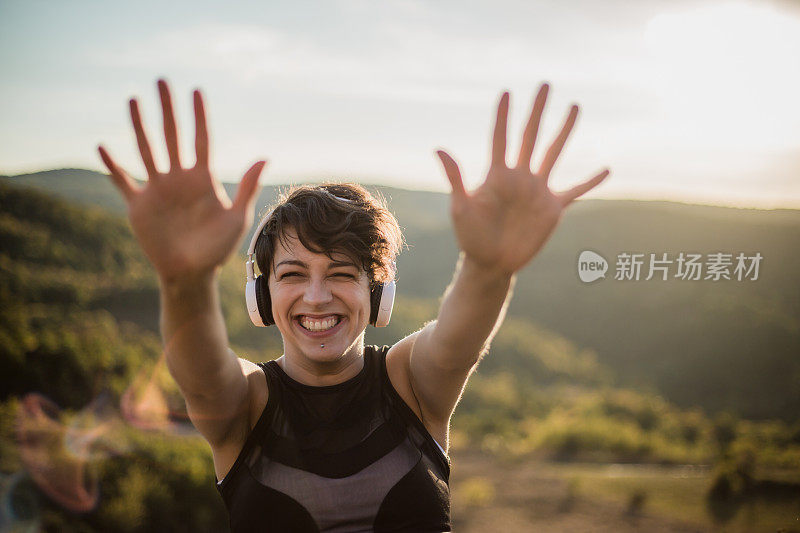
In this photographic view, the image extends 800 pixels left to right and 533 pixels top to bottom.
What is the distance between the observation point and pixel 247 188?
1.50 m

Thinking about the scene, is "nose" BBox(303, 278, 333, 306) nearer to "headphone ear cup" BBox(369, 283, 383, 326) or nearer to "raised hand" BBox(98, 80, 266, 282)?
"headphone ear cup" BBox(369, 283, 383, 326)

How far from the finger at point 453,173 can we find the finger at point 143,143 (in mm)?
717

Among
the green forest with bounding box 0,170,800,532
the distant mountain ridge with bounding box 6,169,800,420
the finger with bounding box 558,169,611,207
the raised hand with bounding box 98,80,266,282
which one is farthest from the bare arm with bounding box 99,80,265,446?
the distant mountain ridge with bounding box 6,169,800,420

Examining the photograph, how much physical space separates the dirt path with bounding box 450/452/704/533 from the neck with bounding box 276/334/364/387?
304 inches

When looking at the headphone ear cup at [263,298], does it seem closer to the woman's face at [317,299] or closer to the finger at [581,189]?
the woman's face at [317,299]

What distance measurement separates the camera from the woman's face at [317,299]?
6.47 ft

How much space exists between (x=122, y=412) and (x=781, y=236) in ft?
87.3

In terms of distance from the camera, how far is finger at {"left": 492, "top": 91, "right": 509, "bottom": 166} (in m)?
1.56

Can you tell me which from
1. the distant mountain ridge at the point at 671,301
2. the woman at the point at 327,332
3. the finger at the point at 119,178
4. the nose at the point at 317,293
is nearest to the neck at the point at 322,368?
the woman at the point at 327,332

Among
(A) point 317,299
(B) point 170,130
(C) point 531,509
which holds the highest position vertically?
(B) point 170,130

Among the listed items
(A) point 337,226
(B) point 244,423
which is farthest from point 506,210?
(B) point 244,423

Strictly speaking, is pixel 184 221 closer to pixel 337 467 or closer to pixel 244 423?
pixel 244 423

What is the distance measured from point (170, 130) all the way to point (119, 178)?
174mm

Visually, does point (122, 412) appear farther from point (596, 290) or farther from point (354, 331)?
A: point (596, 290)
